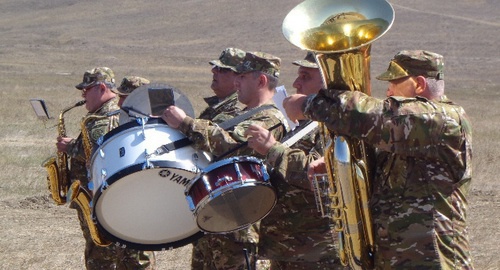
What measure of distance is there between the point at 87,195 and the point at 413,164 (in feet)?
10.3

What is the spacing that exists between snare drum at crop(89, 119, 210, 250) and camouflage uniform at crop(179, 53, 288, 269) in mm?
106

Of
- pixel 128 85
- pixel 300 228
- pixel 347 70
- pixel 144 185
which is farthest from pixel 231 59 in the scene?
pixel 347 70

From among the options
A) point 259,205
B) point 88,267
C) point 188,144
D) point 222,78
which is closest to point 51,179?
point 88,267

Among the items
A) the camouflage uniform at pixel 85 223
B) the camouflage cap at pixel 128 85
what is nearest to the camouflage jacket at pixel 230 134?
the camouflage uniform at pixel 85 223

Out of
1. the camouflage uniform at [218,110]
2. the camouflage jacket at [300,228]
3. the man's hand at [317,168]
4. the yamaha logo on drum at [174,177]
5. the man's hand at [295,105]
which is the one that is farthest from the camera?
the camouflage uniform at [218,110]

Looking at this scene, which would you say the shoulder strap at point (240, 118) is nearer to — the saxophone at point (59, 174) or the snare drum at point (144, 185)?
the snare drum at point (144, 185)

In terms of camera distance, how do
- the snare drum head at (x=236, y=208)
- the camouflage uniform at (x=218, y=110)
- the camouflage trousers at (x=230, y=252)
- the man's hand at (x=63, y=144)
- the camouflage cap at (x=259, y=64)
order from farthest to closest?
the man's hand at (x=63, y=144) → the camouflage uniform at (x=218, y=110) → the camouflage cap at (x=259, y=64) → the camouflage trousers at (x=230, y=252) → the snare drum head at (x=236, y=208)

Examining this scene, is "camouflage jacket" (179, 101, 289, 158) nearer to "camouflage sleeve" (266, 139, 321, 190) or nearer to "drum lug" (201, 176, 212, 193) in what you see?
"camouflage sleeve" (266, 139, 321, 190)

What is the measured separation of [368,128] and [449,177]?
0.51 m

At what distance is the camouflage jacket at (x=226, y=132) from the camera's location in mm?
5371

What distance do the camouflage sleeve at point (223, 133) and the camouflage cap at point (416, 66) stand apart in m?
1.37

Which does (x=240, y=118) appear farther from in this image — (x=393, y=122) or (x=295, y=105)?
(x=393, y=122)

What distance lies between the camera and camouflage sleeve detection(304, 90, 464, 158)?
152 inches

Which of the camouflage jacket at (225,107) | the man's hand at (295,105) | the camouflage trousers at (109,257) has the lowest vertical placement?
the camouflage trousers at (109,257)
